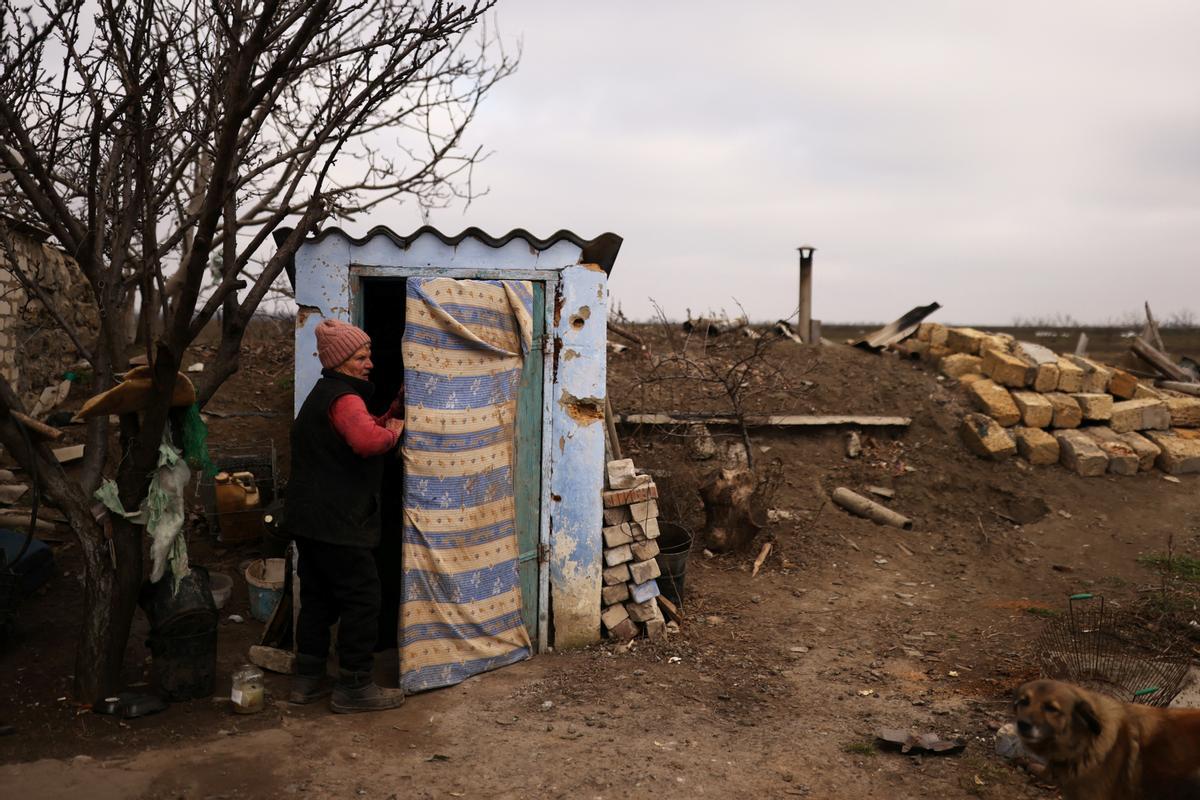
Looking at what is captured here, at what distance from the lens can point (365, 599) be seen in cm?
466

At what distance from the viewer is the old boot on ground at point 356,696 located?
4688 mm

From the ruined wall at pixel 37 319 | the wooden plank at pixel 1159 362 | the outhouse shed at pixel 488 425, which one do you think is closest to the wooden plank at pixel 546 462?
the outhouse shed at pixel 488 425

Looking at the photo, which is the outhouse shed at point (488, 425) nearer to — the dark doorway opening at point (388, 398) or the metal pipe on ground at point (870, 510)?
the dark doorway opening at point (388, 398)

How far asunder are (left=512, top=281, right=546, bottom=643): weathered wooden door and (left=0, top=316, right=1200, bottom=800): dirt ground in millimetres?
540

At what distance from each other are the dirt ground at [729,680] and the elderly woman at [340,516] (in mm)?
247

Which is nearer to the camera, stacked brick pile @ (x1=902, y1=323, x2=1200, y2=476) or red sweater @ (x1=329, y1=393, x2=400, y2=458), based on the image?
red sweater @ (x1=329, y1=393, x2=400, y2=458)

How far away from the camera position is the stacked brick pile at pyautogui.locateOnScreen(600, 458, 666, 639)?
19.2ft

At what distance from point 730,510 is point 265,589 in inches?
157

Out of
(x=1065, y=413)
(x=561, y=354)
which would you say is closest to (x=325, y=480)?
(x=561, y=354)

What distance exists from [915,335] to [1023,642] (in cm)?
800

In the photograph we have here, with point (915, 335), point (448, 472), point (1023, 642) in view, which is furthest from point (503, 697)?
point (915, 335)

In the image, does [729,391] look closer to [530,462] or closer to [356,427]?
[530,462]

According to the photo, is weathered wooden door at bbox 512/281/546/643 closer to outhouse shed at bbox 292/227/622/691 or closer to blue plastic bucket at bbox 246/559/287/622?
outhouse shed at bbox 292/227/622/691

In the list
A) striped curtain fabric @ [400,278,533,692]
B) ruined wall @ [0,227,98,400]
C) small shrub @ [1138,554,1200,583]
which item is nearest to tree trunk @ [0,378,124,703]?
striped curtain fabric @ [400,278,533,692]
